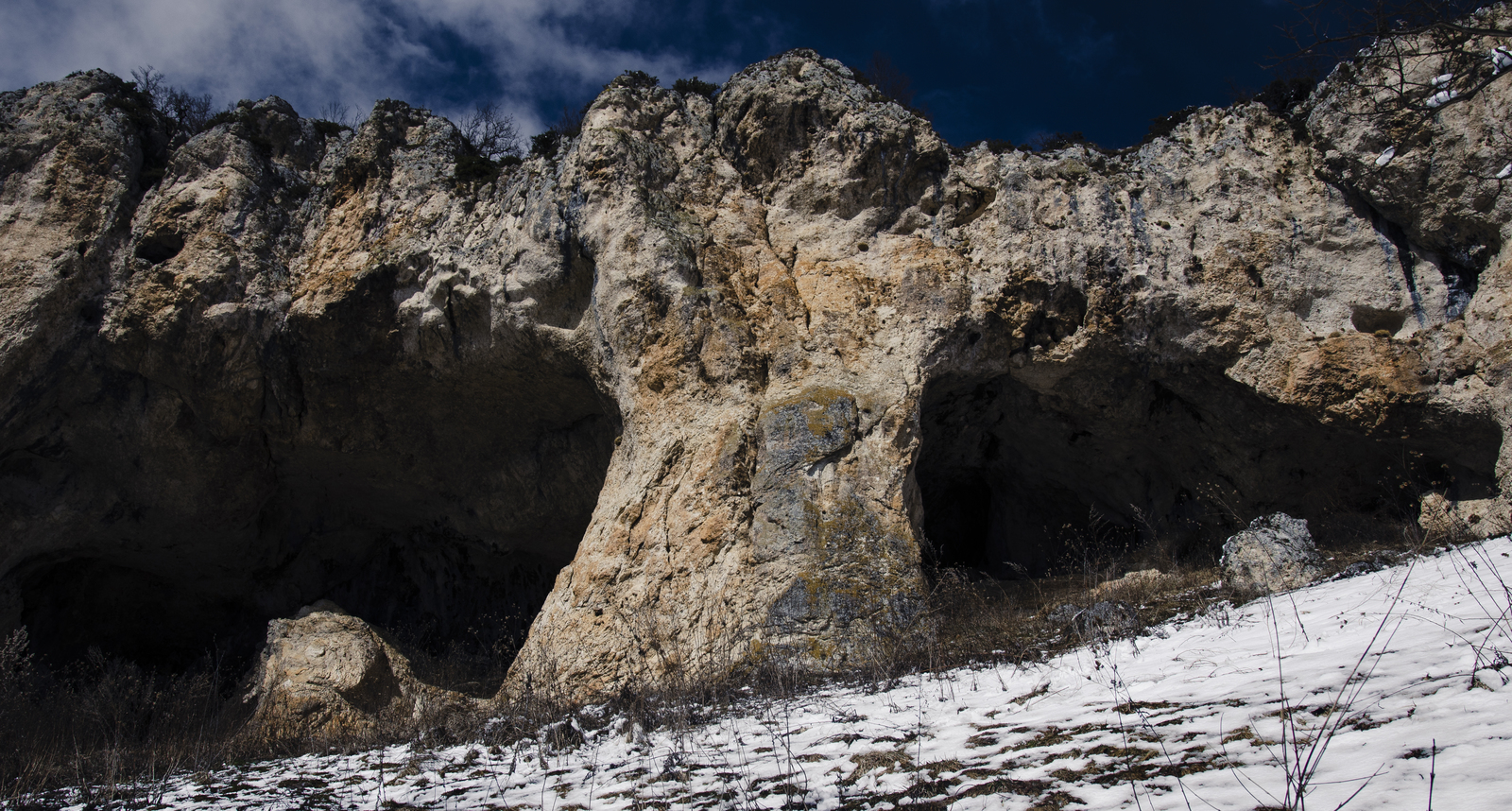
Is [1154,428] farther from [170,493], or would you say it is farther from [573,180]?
[170,493]

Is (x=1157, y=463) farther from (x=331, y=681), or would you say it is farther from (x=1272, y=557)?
(x=331, y=681)

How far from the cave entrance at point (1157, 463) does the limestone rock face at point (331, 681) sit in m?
5.98

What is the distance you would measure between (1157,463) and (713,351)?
531 cm

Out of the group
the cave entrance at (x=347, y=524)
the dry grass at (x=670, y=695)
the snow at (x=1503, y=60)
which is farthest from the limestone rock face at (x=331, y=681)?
the snow at (x=1503, y=60)

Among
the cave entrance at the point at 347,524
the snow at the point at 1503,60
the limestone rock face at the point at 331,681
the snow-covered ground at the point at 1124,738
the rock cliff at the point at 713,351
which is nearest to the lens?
the snow-covered ground at the point at 1124,738

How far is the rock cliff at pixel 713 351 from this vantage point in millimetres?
7434

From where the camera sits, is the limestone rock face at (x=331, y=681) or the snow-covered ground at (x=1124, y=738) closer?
the snow-covered ground at (x=1124, y=738)

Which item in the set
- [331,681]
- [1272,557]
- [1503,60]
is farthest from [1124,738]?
[331,681]

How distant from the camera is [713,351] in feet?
27.2

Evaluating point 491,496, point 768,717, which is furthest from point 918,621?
point 491,496

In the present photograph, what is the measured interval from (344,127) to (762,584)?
30.9 feet

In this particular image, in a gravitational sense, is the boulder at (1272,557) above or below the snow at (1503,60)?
below

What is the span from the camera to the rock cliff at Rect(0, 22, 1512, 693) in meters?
7.43

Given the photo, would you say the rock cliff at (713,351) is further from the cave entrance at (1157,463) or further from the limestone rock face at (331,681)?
the limestone rock face at (331,681)
